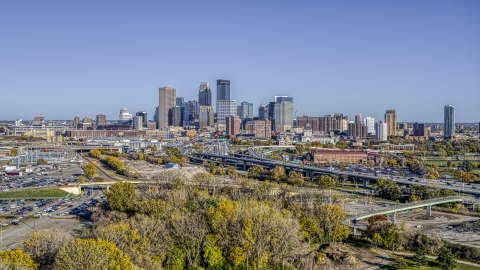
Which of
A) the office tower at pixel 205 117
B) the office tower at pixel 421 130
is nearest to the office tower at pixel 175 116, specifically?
the office tower at pixel 205 117

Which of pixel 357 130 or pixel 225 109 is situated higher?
pixel 225 109

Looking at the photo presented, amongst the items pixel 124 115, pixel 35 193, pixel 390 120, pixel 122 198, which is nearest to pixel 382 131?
pixel 390 120

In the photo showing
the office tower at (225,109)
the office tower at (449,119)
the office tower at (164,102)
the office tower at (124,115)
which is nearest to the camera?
the office tower at (449,119)

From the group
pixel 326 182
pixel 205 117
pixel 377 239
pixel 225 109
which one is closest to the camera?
pixel 377 239

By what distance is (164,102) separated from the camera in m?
110

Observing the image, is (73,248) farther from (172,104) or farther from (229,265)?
(172,104)

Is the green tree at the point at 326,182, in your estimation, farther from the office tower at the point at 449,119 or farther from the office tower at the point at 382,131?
the office tower at the point at 449,119

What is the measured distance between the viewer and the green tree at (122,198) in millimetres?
18125

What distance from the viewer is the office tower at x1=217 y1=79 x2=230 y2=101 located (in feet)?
413

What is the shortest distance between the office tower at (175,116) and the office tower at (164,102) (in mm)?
1362

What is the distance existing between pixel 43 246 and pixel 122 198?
22.6 ft

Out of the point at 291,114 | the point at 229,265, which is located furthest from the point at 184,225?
the point at 291,114

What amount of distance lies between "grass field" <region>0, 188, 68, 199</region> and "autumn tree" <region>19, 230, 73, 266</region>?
1362 centimetres

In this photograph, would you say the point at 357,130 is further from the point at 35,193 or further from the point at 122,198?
the point at 122,198
